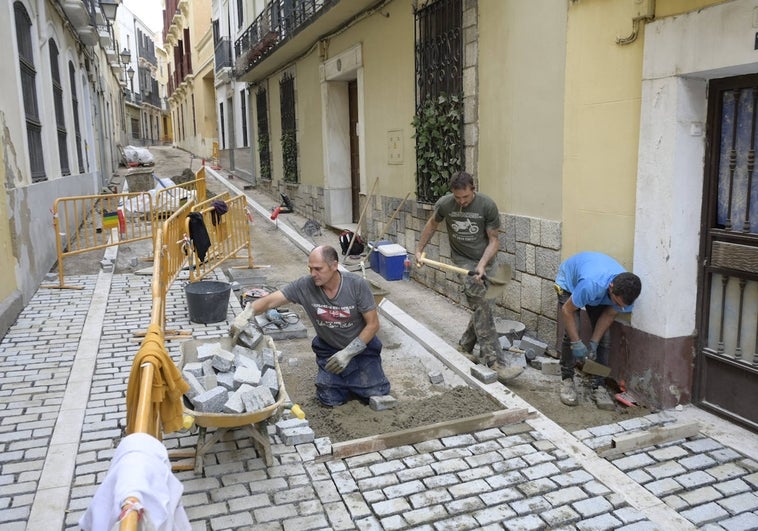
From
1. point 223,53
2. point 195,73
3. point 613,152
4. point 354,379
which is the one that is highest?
point 195,73

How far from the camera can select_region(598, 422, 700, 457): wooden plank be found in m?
4.36

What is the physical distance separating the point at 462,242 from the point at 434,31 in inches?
142

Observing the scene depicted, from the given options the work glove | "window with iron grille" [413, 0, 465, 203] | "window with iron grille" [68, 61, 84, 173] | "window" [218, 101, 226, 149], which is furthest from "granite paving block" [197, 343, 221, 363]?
"window" [218, 101, 226, 149]

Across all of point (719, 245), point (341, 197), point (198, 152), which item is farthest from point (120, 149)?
point (719, 245)

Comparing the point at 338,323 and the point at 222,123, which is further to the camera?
the point at 222,123

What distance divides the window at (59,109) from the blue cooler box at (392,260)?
690 cm

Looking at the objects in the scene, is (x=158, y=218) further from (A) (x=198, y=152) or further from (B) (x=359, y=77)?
Answer: (A) (x=198, y=152)

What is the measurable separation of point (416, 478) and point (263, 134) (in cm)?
1690

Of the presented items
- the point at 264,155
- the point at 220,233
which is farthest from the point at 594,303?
the point at 264,155

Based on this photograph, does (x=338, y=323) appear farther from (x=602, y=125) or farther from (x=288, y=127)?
(x=288, y=127)

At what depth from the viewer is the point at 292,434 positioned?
4.44 meters

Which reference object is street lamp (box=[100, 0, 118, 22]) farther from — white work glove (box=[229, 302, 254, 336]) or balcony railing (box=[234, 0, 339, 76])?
white work glove (box=[229, 302, 254, 336])

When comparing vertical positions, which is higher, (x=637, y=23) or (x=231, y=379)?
(x=637, y=23)

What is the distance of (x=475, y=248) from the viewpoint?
6.27m
